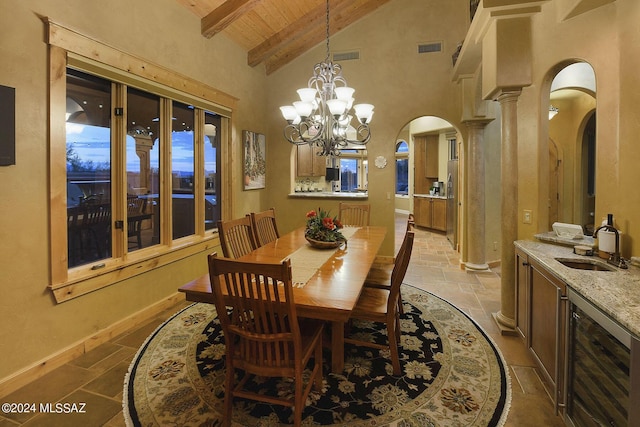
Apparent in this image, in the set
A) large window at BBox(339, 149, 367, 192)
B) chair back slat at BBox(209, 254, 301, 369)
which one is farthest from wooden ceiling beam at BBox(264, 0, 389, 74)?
large window at BBox(339, 149, 367, 192)

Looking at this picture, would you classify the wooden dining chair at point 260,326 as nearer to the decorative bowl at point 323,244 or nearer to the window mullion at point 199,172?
the decorative bowl at point 323,244

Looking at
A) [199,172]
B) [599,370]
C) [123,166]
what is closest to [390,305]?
[599,370]

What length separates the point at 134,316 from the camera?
309 centimetres

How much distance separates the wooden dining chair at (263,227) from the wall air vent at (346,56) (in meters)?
3.26

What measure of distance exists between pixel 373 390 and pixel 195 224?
9.71 feet

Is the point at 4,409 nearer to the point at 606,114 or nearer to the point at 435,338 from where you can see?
the point at 435,338

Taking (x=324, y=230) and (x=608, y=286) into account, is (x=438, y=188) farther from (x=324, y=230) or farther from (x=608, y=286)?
(x=608, y=286)

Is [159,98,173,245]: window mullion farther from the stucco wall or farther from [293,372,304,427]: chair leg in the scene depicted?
the stucco wall

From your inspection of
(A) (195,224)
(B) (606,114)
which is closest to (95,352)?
(A) (195,224)

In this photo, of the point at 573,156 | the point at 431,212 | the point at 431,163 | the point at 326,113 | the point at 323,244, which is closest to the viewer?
the point at 323,244

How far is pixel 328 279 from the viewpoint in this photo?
2.08 metres

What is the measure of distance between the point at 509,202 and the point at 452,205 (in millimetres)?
4285

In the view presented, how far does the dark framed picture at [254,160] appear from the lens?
5.07 meters

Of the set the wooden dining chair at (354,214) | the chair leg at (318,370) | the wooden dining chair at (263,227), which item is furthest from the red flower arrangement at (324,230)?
the wooden dining chair at (354,214)
